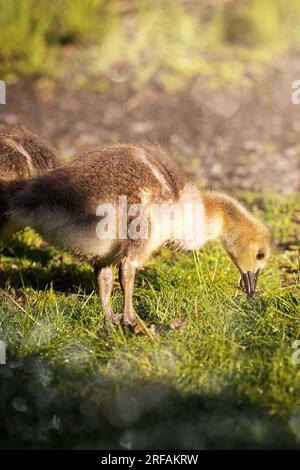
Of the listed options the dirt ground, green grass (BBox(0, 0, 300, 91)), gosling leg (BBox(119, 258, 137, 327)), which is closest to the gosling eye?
gosling leg (BBox(119, 258, 137, 327))

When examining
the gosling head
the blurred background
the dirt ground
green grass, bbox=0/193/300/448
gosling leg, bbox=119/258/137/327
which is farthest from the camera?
the blurred background

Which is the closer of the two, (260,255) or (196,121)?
(260,255)

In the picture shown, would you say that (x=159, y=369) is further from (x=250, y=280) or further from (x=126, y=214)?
(x=250, y=280)

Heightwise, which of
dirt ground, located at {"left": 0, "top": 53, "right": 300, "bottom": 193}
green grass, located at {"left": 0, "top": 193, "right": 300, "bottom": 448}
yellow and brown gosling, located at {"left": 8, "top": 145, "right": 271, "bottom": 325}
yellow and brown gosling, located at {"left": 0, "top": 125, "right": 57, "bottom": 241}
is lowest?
green grass, located at {"left": 0, "top": 193, "right": 300, "bottom": 448}

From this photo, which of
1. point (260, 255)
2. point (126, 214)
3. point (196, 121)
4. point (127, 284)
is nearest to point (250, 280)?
point (260, 255)

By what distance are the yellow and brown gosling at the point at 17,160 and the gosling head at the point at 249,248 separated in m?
1.14

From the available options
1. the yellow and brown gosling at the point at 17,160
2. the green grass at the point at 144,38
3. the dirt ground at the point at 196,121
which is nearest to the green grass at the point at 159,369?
the yellow and brown gosling at the point at 17,160

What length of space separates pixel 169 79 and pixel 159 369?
4.76 metres

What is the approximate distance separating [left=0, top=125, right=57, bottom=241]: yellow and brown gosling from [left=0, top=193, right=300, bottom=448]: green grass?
1.56ft

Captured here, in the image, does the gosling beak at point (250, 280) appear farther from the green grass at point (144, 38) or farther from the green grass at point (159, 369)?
the green grass at point (144, 38)

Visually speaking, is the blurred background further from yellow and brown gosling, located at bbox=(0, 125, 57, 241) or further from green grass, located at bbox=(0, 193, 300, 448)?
green grass, located at bbox=(0, 193, 300, 448)

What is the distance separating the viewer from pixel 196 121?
22.0 ft

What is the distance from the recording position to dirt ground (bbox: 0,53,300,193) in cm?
603
